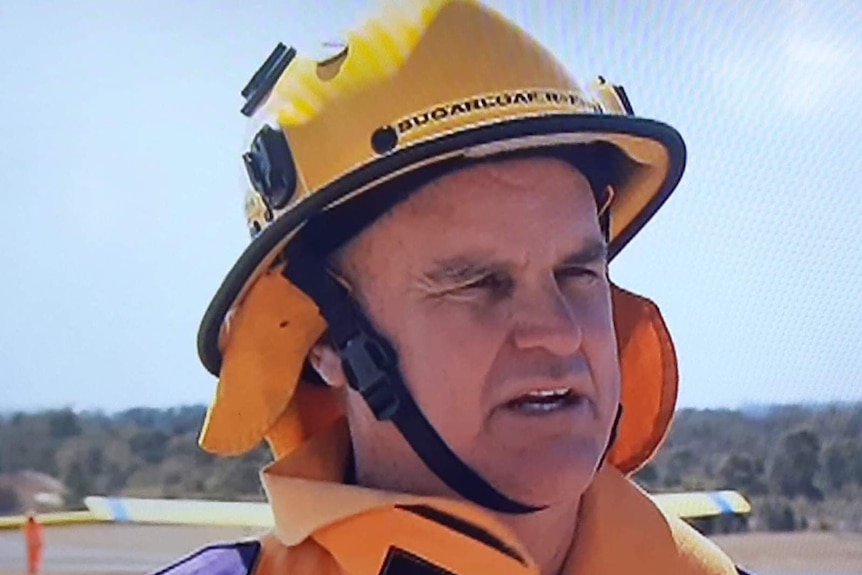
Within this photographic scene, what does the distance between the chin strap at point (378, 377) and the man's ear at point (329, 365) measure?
6 cm

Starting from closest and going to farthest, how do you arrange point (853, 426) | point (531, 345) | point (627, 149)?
point (531, 345)
point (627, 149)
point (853, 426)

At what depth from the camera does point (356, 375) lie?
67.6 inches

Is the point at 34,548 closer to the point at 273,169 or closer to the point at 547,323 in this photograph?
the point at 273,169

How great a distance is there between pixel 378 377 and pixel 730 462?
10.4 ft

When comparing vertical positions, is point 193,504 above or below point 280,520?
above

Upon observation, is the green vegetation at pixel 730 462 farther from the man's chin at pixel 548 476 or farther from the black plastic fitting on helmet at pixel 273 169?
the man's chin at pixel 548 476

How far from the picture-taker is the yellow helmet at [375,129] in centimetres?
166

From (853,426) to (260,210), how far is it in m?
4.11

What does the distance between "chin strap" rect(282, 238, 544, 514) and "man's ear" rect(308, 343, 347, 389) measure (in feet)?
0.19

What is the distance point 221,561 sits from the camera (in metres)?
1.73

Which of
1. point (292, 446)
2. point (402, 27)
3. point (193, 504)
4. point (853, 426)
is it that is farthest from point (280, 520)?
point (853, 426)

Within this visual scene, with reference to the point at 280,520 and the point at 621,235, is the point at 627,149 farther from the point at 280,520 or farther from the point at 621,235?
the point at 280,520

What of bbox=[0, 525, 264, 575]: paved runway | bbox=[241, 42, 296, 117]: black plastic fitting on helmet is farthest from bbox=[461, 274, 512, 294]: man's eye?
bbox=[0, 525, 264, 575]: paved runway

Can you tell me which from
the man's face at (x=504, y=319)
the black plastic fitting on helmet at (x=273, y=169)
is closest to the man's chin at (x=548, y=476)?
the man's face at (x=504, y=319)
